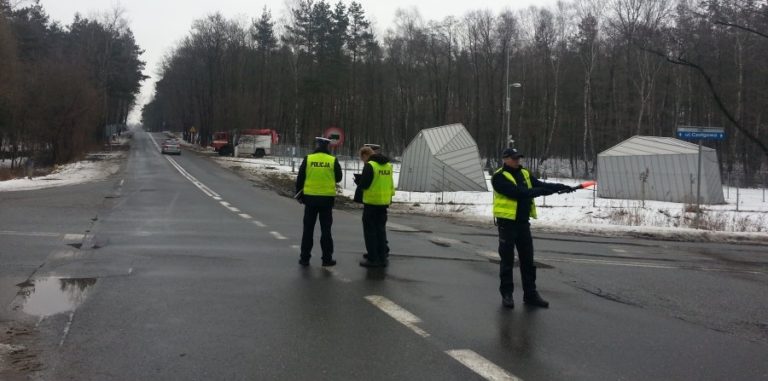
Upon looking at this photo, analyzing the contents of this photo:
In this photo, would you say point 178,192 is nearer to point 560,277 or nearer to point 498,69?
point 560,277

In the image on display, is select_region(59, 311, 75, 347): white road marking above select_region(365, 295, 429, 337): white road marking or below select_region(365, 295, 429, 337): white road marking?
above

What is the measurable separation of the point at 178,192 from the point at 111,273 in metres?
14.9

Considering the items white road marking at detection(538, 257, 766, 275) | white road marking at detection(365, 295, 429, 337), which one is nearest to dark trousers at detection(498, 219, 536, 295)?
white road marking at detection(365, 295, 429, 337)

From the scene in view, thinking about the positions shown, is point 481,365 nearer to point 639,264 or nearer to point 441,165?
point 639,264

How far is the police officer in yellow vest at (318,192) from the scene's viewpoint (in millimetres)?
8617

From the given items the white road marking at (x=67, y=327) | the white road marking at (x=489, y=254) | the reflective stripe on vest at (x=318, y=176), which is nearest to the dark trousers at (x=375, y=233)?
the reflective stripe on vest at (x=318, y=176)

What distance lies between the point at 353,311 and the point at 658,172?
2549cm

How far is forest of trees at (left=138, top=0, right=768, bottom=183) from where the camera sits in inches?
2061

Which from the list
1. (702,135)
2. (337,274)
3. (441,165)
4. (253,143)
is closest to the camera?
(337,274)

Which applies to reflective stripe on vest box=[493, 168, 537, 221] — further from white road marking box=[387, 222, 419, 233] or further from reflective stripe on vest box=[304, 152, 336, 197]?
white road marking box=[387, 222, 419, 233]

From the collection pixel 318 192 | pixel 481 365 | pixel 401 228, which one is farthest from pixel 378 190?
Result: pixel 401 228

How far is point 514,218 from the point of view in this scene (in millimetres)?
6688

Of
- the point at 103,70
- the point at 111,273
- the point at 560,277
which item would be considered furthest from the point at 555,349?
the point at 103,70

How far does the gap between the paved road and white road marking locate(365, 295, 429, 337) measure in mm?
30
